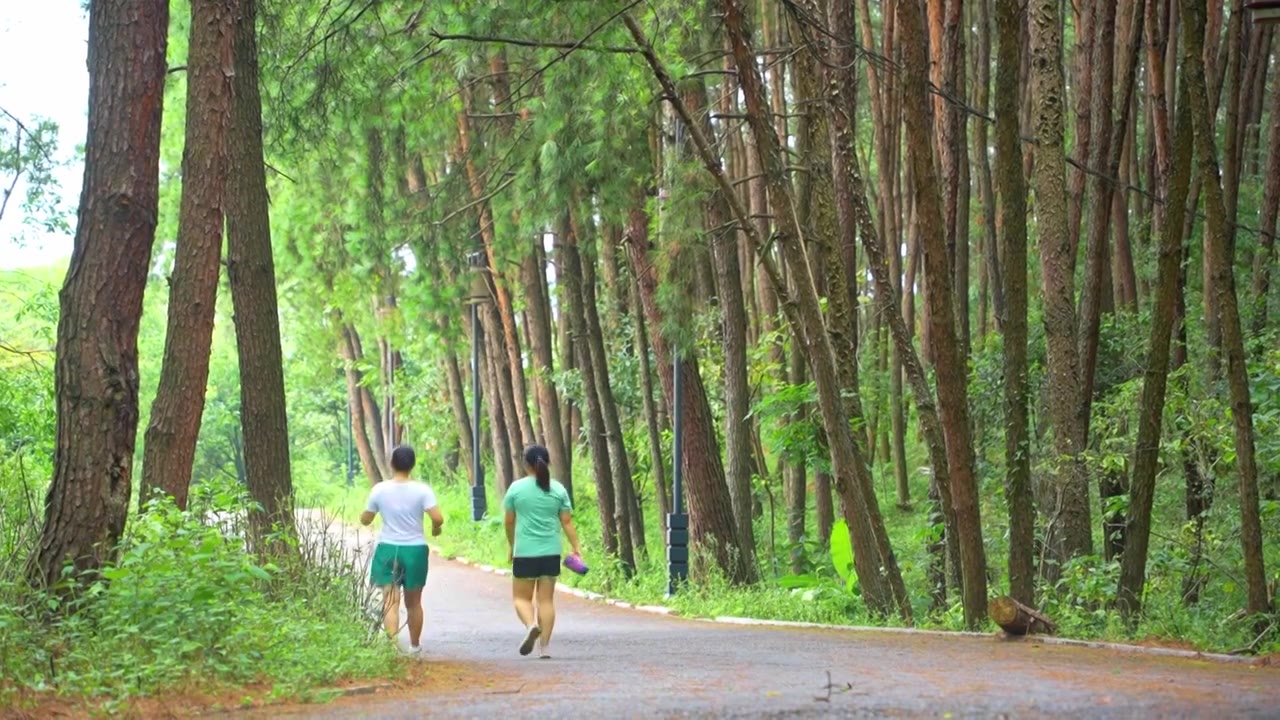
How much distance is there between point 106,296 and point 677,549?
39.7 feet

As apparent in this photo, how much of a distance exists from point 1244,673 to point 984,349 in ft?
50.8

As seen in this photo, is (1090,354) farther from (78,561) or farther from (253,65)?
(78,561)

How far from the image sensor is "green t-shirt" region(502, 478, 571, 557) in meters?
12.5

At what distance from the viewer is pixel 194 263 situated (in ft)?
41.9

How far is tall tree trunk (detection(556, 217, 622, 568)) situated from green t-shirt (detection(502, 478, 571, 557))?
1094 cm

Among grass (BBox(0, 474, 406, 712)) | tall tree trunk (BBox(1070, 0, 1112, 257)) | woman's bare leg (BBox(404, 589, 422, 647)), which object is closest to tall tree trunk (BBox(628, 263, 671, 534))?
Result: tall tree trunk (BBox(1070, 0, 1112, 257))

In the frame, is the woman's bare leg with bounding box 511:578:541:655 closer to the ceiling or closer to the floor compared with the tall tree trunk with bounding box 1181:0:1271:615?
closer to the floor

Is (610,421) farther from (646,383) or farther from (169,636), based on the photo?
(169,636)

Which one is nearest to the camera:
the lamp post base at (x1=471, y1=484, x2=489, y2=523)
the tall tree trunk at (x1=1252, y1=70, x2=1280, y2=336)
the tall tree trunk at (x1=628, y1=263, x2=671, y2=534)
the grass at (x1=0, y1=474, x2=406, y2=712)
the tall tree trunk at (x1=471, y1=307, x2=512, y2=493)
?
the grass at (x1=0, y1=474, x2=406, y2=712)

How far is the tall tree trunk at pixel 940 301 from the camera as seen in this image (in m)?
13.7

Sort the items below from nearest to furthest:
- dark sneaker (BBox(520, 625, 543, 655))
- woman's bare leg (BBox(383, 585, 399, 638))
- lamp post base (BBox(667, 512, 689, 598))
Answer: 1. woman's bare leg (BBox(383, 585, 399, 638))
2. dark sneaker (BBox(520, 625, 543, 655))
3. lamp post base (BBox(667, 512, 689, 598))

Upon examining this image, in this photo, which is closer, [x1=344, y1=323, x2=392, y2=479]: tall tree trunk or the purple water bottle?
the purple water bottle

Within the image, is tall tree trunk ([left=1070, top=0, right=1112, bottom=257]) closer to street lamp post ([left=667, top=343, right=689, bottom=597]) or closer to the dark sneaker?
street lamp post ([left=667, top=343, right=689, bottom=597])


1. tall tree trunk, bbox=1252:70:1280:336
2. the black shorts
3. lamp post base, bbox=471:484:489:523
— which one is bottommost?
the black shorts
